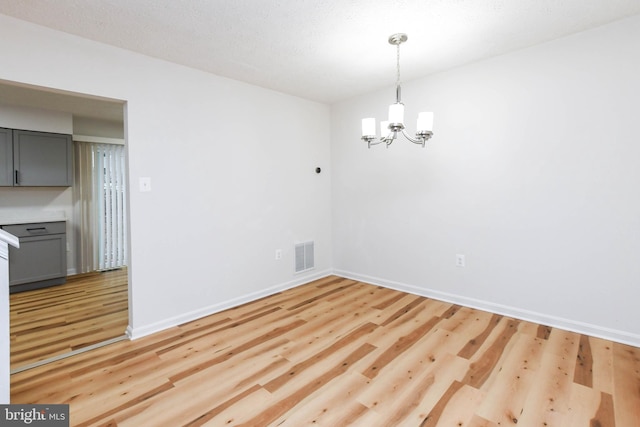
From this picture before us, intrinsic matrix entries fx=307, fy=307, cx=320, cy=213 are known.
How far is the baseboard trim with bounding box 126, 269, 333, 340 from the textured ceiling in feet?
7.74

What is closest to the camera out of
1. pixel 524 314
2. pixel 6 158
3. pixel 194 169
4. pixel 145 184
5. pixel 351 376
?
pixel 351 376

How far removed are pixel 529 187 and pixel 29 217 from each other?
6.12 m

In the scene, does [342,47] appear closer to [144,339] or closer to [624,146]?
[624,146]

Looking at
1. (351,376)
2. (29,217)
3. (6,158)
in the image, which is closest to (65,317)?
(29,217)

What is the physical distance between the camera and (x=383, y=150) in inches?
149

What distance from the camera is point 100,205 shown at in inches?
195

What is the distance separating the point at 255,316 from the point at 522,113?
312 cm

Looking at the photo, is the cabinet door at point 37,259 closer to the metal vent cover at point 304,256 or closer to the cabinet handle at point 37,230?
the cabinet handle at point 37,230

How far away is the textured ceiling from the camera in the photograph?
202cm

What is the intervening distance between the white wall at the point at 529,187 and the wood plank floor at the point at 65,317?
3051 mm

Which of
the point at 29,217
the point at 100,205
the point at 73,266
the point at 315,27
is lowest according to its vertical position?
the point at 73,266

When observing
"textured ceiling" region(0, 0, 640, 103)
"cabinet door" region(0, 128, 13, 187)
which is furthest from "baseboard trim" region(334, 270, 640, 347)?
"cabinet door" region(0, 128, 13, 187)

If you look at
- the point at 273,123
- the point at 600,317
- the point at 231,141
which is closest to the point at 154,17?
the point at 231,141

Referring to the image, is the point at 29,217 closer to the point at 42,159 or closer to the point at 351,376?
the point at 42,159
